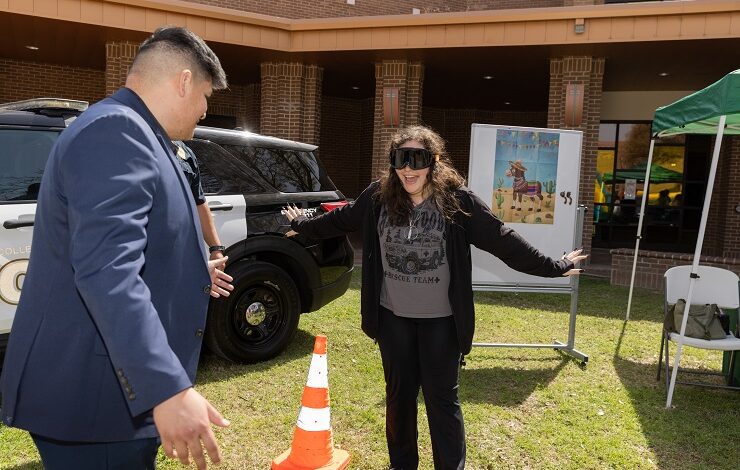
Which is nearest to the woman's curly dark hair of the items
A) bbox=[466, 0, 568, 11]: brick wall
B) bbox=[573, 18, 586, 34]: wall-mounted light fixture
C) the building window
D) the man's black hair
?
the man's black hair

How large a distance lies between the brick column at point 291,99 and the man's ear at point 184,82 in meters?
10.7

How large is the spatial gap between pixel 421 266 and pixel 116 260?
1896 mm

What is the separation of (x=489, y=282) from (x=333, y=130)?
13.4m

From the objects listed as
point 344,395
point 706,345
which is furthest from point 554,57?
point 344,395

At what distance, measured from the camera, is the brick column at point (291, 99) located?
1221cm

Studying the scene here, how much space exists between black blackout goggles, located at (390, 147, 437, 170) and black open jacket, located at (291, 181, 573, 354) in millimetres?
234

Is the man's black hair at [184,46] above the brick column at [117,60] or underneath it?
underneath

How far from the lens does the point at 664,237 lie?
15883 mm

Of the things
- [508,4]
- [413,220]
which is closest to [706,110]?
[413,220]

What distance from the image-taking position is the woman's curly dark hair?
2.98 meters

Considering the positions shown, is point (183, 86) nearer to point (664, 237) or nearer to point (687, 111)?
point (687, 111)

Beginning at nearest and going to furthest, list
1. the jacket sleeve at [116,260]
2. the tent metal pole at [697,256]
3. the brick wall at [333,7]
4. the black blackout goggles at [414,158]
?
the jacket sleeve at [116,260] → the black blackout goggles at [414,158] → the tent metal pole at [697,256] → the brick wall at [333,7]

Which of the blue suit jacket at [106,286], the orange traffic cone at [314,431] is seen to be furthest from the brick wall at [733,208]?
the blue suit jacket at [106,286]

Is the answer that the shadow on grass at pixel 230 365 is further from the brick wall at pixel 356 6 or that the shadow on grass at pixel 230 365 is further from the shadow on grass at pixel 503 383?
the brick wall at pixel 356 6
